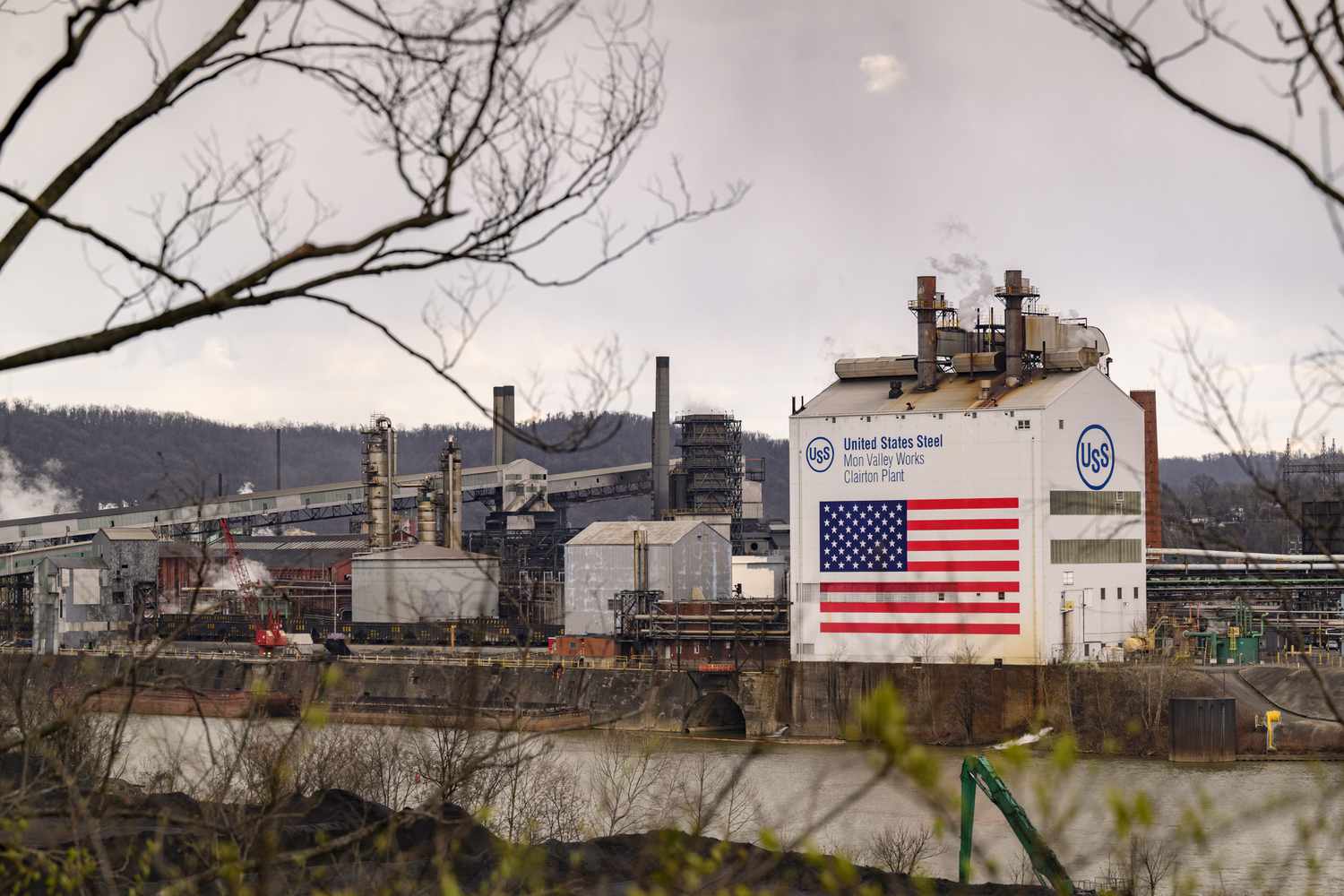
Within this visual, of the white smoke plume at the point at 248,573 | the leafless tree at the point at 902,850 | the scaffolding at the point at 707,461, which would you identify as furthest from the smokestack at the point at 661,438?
the leafless tree at the point at 902,850

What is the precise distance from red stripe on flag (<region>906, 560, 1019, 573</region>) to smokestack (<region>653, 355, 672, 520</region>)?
119ft

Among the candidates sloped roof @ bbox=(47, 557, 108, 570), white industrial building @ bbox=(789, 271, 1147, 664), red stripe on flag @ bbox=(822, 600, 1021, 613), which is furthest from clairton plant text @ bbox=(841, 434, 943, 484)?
sloped roof @ bbox=(47, 557, 108, 570)

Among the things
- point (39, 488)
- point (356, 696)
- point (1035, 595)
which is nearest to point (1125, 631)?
point (1035, 595)

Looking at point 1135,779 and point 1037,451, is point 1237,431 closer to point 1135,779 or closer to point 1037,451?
point 1135,779

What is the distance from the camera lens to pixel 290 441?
7367 inches

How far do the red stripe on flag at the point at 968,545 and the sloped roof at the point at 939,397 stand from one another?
383cm

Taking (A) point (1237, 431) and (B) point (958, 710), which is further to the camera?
(B) point (958, 710)

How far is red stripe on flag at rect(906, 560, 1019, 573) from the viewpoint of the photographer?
47812 millimetres

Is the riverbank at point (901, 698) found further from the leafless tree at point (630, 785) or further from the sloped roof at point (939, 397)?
the sloped roof at point (939, 397)

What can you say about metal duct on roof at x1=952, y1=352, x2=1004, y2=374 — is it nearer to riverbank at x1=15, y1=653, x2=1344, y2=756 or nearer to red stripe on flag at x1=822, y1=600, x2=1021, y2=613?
red stripe on flag at x1=822, y1=600, x2=1021, y2=613

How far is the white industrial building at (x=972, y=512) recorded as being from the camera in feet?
157

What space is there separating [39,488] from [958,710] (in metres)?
105

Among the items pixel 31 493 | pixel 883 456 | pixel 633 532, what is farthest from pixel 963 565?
pixel 31 493

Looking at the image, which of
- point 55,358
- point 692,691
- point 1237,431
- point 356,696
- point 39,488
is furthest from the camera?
point 39,488
